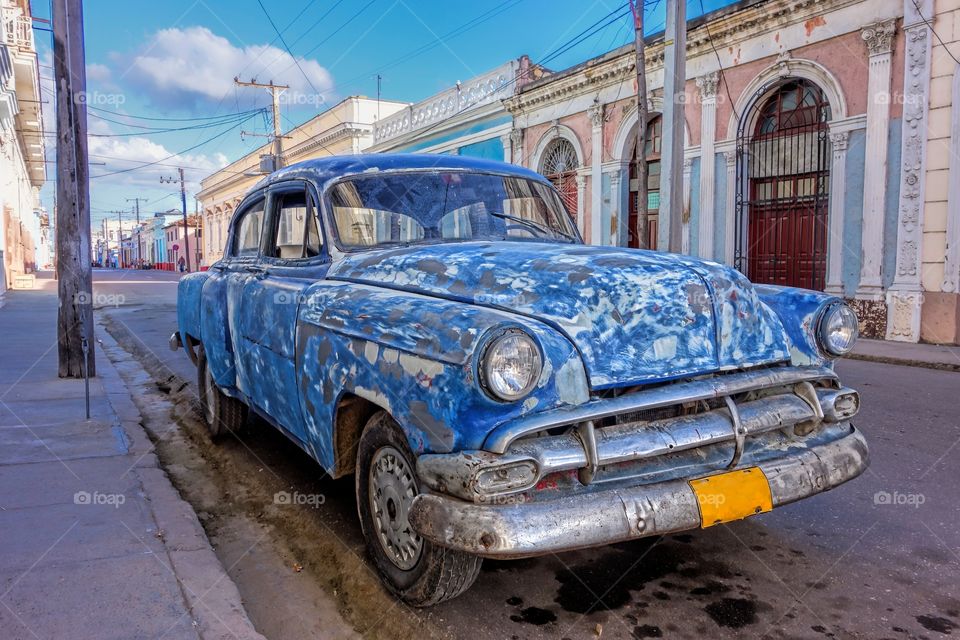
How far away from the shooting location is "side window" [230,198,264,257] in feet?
14.5

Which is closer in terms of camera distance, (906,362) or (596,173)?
(906,362)

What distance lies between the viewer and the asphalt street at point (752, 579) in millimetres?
2451

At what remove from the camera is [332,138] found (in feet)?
98.2

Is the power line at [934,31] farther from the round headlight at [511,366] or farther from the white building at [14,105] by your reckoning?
the white building at [14,105]

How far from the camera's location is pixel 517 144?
1944 centimetres

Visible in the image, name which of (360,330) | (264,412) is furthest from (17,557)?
(360,330)

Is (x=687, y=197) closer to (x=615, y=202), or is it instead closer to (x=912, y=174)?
(x=615, y=202)

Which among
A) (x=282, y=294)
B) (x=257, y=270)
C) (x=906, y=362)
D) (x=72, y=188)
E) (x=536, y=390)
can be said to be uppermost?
(x=72, y=188)

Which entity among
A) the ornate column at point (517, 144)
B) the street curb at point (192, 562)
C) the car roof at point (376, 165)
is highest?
the ornate column at point (517, 144)

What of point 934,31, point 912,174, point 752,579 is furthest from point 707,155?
point 752,579

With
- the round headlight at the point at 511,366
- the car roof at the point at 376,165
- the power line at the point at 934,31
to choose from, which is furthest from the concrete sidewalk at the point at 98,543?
the power line at the point at 934,31

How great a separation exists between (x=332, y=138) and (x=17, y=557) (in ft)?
94.4

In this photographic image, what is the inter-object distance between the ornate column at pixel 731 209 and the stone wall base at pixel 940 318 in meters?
3.65

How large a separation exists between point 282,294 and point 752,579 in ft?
8.01
